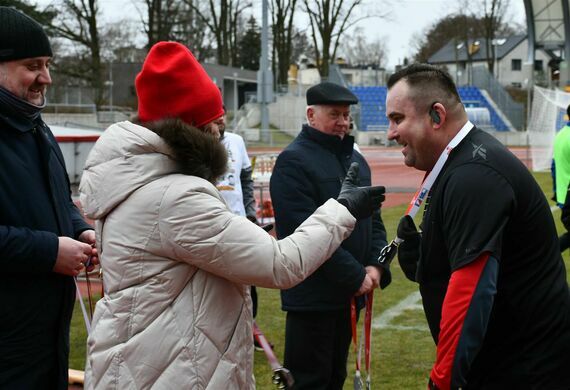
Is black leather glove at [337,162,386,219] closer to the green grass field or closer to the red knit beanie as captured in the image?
the red knit beanie

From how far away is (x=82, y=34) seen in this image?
4294 centimetres

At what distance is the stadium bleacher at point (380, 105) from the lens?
44.7 meters

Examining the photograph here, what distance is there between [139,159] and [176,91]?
1.07 feet

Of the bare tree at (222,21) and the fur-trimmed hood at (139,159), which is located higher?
the bare tree at (222,21)

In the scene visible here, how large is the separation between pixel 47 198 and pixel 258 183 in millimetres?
8923

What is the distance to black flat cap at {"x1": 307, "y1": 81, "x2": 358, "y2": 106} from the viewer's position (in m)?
4.54

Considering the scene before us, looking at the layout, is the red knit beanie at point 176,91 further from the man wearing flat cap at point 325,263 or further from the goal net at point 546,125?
the goal net at point 546,125

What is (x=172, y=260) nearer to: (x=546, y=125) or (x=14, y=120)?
(x=14, y=120)

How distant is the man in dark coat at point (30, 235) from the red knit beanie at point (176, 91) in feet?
1.83

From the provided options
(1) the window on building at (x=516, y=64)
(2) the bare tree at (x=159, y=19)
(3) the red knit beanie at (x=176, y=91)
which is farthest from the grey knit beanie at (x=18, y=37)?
(1) the window on building at (x=516, y=64)

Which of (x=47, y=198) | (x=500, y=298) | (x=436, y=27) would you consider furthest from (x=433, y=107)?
(x=436, y=27)

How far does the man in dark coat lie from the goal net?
65.2ft

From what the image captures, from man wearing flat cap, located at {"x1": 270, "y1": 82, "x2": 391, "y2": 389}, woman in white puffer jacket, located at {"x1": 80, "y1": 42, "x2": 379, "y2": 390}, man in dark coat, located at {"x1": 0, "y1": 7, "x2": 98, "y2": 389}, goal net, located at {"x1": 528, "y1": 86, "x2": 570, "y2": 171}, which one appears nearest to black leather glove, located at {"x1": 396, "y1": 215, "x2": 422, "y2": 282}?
woman in white puffer jacket, located at {"x1": 80, "y1": 42, "x2": 379, "y2": 390}

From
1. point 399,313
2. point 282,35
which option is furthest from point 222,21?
point 399,313
